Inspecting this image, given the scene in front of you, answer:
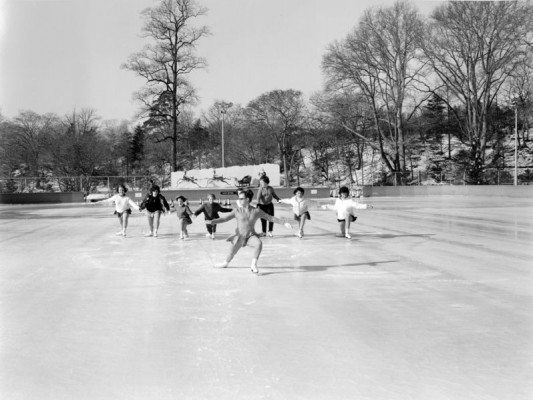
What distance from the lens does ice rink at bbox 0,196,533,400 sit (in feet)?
11.2

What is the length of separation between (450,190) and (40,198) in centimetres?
3126

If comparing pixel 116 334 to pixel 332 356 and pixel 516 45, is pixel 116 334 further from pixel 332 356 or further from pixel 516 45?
pixel 516 45

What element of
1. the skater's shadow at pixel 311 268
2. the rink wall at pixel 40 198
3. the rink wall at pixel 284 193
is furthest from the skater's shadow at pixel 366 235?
the rink wall at pixel 40 198

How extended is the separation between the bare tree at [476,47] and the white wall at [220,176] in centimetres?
1678

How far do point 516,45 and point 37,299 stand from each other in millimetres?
41488

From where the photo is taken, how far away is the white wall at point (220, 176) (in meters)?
37.7

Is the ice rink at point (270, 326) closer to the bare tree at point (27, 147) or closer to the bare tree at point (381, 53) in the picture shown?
the bare tree at point (381, 53)

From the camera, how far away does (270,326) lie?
484 cm

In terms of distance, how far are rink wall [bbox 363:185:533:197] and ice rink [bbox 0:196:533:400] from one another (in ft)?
93.1

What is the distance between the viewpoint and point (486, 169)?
144ft

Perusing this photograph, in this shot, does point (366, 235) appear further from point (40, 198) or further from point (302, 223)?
point (40, 198)

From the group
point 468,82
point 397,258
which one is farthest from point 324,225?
point 468,82

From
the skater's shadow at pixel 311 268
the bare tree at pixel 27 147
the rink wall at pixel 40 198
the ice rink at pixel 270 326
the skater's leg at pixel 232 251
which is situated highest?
the bare tree at pixel 27 147

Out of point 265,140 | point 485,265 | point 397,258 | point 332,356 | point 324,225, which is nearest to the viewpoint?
point 332,356
